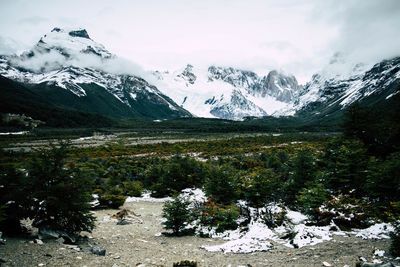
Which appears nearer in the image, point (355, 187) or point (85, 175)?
point (85, 175)

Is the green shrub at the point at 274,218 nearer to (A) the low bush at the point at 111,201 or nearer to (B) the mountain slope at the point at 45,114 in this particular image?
(A) the low bush at the point at 111,201

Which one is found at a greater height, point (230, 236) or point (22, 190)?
point (22, 190)

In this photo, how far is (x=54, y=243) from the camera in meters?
8.40

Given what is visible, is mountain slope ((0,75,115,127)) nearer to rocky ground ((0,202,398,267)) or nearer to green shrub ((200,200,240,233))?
green shrub ((200,200,240,233))

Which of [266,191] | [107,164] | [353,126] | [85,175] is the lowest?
[107,164]

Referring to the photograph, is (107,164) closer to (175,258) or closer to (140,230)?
(140,230)

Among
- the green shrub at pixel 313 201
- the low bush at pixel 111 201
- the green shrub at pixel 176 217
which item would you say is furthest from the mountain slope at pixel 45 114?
the green shrub at pixel 313 201

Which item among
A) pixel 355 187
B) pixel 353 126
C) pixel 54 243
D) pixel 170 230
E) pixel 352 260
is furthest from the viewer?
pixel 353 126

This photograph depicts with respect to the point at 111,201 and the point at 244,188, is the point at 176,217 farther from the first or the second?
the point at 111,201

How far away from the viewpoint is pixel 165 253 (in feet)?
30.0

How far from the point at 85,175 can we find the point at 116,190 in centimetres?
1189

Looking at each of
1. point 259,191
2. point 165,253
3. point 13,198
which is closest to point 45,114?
point 13,198

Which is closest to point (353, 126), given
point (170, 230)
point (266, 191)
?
point (266, 191)

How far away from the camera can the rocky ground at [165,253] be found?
7398 millimetres
